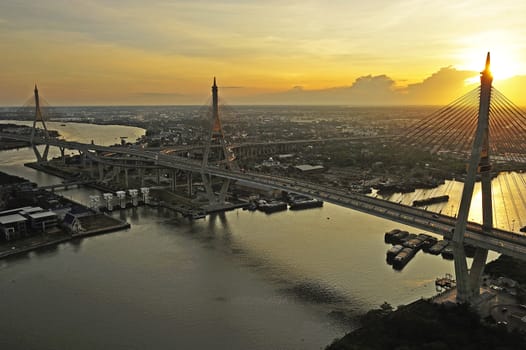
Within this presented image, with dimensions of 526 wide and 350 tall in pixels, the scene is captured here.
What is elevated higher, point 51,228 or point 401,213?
point 401,213

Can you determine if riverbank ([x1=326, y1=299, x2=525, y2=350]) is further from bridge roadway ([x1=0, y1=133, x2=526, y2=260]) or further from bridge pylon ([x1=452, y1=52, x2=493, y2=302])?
bridge roadway ([x1=0, y1=133, x2=526, y2=260])

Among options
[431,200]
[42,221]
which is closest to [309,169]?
[431,200]

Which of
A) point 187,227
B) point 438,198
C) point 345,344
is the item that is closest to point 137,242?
point 187,227

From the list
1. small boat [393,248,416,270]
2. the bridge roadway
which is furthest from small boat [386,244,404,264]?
the bridge roadway

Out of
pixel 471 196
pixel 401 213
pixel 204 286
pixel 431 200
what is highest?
pixel 471 196

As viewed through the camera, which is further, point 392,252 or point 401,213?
point 392,252

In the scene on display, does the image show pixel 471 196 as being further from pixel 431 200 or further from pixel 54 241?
pixel 54 241

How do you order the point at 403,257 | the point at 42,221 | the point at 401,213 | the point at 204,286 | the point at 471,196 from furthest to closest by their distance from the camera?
the point at 42,221 → the point at 403,257 → the point at 401,213 → the point at 204,286 → the point at 471,196
